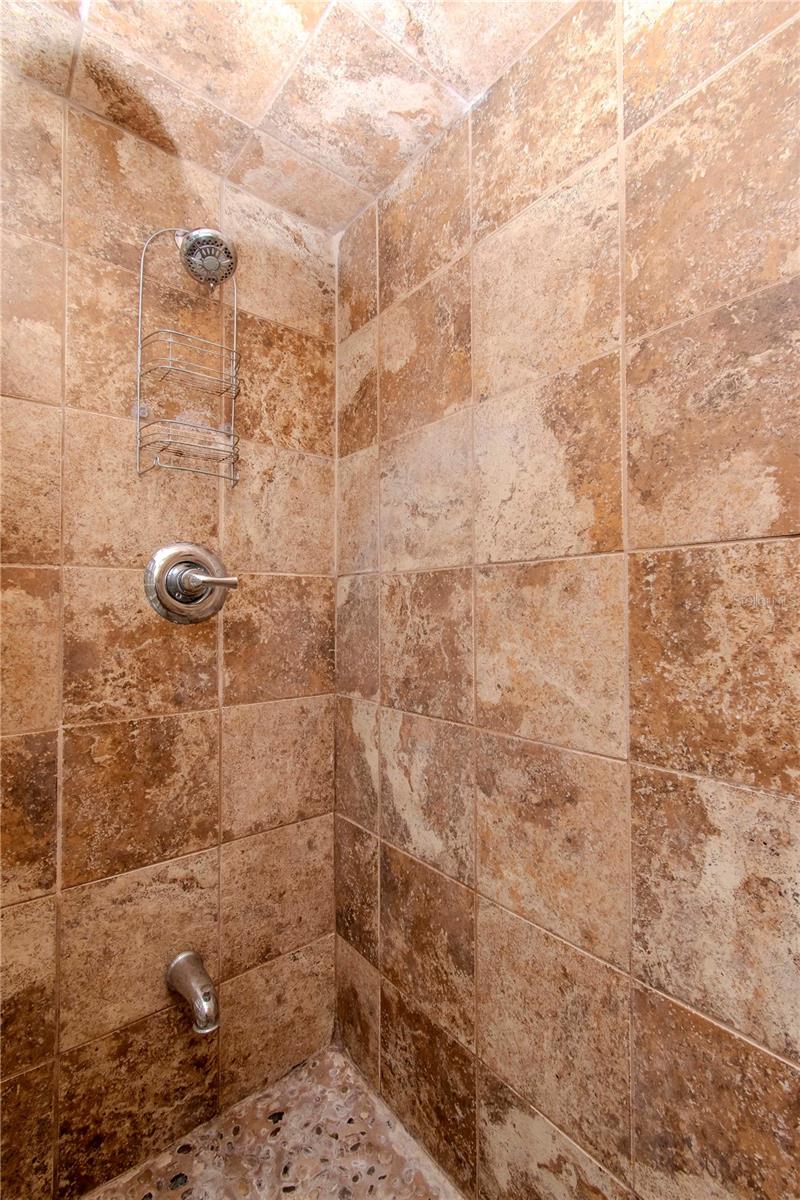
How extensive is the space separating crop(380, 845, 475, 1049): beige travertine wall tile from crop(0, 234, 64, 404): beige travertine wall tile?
3.77 ft

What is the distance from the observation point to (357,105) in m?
1.03

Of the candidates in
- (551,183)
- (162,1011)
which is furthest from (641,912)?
(551,183)

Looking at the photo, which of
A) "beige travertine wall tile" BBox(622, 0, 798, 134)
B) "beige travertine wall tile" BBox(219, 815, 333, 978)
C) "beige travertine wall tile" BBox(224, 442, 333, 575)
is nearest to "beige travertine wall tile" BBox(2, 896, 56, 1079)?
"beige travertine wall tile" BBox(219, 815, 333, 978)

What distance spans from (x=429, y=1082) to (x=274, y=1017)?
1.29ft

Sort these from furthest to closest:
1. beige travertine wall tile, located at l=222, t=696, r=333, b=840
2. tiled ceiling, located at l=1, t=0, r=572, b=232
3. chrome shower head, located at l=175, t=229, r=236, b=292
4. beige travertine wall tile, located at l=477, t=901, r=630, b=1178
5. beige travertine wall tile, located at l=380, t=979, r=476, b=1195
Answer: beige travertine wall tile, located at l=222, t=696, r=333, b=840 → chrome shower head, located at l=175, t=229, r=236, b=292 → beige travertine wall tile, located at l=380, t=979, r=476, b=1195 → tiled ceiling, located at l=1, t=0, r=572, b=232 → beige travertine wall tile, located at l=477, t=901, r=630, b=1178

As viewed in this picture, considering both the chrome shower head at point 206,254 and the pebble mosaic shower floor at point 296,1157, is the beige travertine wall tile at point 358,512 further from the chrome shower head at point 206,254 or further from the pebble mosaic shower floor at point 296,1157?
the pebble mosaic shower floor at point 296,1157

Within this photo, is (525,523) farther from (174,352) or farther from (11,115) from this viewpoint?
(11,115)

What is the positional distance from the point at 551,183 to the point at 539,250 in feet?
0.33

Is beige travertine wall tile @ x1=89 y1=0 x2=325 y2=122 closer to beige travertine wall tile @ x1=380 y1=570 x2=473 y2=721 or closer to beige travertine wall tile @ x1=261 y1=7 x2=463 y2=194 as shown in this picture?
beige travertine wall tile @ x1=261 y1=7 x2=463 y2=194

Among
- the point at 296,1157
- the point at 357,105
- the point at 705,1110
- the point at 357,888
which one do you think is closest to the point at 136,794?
the point at 357,888

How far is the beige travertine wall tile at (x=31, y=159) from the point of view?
95 cm

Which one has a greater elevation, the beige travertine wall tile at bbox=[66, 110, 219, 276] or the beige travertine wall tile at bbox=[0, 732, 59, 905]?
the beige travertine wall tile at bbox=[66, 110, 219, 276]

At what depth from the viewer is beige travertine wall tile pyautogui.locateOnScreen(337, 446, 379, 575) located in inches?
49.5

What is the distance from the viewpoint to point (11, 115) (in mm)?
952
